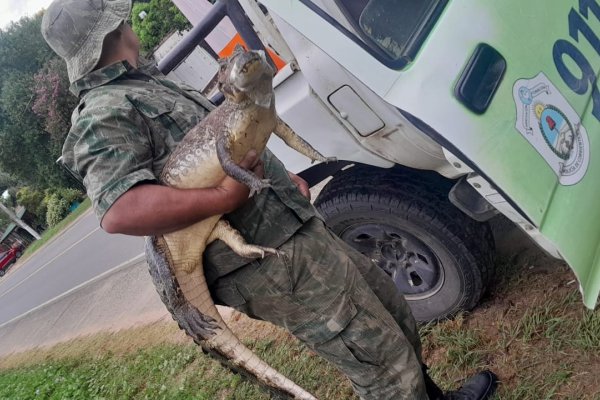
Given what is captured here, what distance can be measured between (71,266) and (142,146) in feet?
35.5

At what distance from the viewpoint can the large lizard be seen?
5.07 feet

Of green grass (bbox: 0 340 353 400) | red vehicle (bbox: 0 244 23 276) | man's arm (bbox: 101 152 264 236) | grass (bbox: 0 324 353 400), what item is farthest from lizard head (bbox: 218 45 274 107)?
red vehicle (bbox: 0 244 23 276)

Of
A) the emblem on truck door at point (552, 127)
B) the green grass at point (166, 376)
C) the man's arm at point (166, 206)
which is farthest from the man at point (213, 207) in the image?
the emblem on truck door at point (552, 127)

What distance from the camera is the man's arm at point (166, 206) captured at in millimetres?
1518

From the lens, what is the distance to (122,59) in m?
1.82

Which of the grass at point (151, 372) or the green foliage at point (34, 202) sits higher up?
the green foliage at point (34, 202)

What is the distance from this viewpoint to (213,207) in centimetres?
160

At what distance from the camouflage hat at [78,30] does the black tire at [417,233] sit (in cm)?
139

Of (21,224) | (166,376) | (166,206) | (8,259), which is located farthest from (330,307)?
(21,224)

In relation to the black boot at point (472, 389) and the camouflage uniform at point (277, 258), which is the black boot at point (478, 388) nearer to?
the black boot at point (472, 389)

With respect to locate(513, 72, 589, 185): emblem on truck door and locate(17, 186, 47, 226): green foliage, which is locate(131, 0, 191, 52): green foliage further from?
locate(513, 72, 589, 185): emblem on truck door

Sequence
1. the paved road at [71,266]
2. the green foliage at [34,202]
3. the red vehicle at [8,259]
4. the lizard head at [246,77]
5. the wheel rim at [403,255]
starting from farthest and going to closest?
1. the green foliage at [34,202]
2. the red vehicle at [8,259]
3. the paved road at [71,266]
4. the wheel rim at [403,255]
5. the lizard head at [246,77]

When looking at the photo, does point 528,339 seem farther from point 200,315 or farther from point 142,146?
point 142,146

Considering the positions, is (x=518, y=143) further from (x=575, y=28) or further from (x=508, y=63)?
(x=575, y=28)
